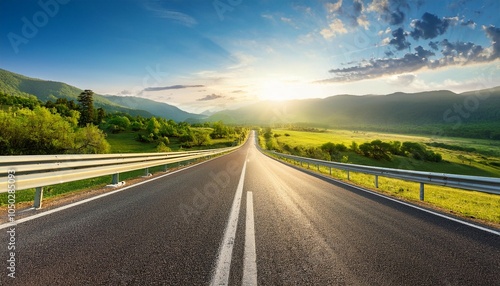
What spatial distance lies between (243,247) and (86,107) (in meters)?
133

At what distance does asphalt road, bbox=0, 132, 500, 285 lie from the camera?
2572mm

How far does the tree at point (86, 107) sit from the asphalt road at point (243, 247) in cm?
12383

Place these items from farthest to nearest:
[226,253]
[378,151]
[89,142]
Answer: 1. [378,151]
2. [89,142]
3. [226,253]

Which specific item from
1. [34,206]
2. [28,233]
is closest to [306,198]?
[28,233]

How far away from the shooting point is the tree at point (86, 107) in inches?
4257

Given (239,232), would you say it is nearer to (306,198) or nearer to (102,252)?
(102,252)

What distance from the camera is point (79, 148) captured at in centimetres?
3119

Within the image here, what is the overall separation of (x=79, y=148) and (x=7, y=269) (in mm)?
34302

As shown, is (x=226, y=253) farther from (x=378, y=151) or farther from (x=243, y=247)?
(x=378, y=151)

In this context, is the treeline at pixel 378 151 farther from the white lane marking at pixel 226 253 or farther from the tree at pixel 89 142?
the white lane marking at pixel 226 253

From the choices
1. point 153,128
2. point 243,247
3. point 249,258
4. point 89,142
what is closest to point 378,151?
point 89,142

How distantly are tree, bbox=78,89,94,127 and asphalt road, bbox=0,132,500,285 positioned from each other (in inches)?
4875

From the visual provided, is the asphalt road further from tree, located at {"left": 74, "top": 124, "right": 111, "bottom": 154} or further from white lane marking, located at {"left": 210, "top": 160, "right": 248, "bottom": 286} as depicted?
tree, located at {"left": 74, "top": 124, "right": 111, "bottom": 154}

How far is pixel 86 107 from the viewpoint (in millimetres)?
112375
